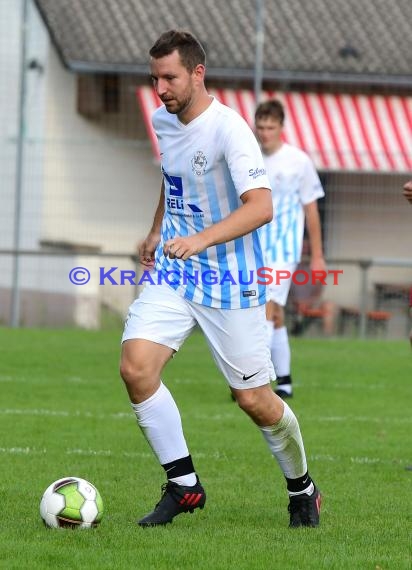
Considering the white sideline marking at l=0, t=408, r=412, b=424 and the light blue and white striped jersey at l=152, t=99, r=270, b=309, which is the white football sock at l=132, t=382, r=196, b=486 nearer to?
the light blue and white striped jersey at l=152, t=99, r=270, b=309

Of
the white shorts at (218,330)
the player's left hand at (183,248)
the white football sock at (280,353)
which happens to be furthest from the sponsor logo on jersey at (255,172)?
the white football sock at (280,353)

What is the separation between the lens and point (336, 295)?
18.3m

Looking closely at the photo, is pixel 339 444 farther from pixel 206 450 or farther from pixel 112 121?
pixel 112 121

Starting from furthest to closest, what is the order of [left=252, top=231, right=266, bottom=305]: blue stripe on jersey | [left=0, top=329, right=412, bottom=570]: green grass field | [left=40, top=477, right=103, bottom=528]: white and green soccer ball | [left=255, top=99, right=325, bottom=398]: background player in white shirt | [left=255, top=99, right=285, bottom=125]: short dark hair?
[left=255, top=99, right=325, bottom=398]: background player in white shirt, [left=255, top=99, right=285, bottom=125]: short dark hair, [left=252, top=231, right=266, bottom=305]: blue stripe on jersey, [left=40, top=477, right=103, bottom=528]: white and green soccer ball, [left=0, top=329, right=412, bottom=570]: green grass field

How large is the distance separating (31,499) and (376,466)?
2.37 m

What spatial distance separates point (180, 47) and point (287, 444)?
1.83 meters

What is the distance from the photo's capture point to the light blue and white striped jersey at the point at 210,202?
6359 mm

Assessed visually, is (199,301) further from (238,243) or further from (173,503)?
(173,503)

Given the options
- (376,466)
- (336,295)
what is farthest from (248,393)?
(336,295)

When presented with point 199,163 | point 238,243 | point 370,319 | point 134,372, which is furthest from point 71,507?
point 370,319

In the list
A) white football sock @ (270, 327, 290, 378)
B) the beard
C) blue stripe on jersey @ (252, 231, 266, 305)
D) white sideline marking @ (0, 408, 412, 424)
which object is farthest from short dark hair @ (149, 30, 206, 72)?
white football sock @ (270, 327, 290, 378)

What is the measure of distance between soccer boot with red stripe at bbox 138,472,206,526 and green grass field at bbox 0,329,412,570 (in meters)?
0.07

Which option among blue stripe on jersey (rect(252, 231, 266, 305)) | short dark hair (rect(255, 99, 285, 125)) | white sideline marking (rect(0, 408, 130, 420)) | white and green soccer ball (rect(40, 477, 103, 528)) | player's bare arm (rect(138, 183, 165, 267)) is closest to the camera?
white and green soccer ball (rect(40, 477, 103, 528))

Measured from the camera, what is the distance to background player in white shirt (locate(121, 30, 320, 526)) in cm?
627
